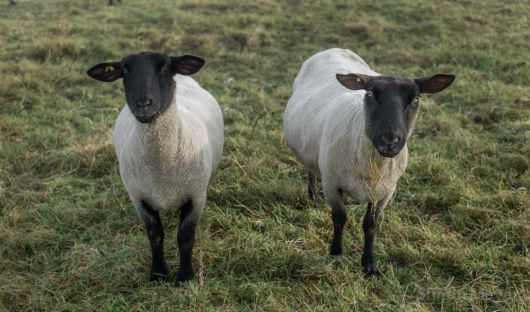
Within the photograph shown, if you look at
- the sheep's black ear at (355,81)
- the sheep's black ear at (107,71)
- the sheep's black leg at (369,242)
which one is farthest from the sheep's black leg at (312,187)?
the sheep's black ear at (107,71)

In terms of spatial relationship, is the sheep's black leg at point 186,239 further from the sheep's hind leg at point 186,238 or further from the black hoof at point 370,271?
the black hoof at point 370,271

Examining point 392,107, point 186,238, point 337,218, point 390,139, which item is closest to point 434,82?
point 392,107

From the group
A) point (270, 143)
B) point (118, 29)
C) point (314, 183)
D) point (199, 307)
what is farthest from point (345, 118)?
point (118, 29)

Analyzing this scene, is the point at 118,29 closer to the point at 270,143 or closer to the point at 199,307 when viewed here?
the point at 270,143

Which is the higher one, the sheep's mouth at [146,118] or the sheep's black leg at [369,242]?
the sheep's mouth at [146,118]

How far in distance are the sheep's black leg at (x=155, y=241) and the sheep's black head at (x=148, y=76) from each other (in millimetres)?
752

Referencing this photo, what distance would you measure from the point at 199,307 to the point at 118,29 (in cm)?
882

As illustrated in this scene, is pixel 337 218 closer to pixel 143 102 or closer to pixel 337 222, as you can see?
pixel 337 222

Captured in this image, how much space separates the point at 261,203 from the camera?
14.3ft

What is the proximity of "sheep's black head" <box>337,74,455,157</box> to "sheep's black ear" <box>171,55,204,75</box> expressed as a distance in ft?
3.82

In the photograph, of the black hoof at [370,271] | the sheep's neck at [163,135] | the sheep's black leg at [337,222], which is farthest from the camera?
the sheep's black leg at [337,222]

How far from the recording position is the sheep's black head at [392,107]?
9.54 ft

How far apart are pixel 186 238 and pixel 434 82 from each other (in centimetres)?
201

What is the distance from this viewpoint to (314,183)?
4.59 m
